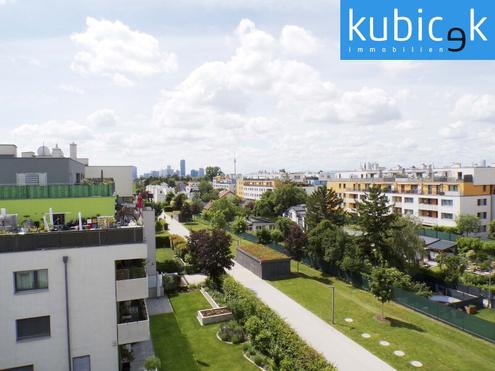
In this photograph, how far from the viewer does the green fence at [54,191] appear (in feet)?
67.7

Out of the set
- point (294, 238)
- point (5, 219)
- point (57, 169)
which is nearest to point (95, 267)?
point (5, 219)

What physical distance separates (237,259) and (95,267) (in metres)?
31.0

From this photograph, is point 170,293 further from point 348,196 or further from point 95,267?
point 348,196

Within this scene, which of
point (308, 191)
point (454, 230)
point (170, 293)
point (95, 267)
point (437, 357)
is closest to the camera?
point (95, 267)

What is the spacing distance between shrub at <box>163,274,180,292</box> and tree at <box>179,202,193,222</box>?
47.2 meters

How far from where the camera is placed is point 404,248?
38.4 meters

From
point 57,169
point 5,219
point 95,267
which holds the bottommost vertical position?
point 95,267

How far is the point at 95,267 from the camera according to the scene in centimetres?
1714

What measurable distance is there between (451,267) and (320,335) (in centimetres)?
1976

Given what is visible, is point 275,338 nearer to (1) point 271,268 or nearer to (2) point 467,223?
(1) point 271,268

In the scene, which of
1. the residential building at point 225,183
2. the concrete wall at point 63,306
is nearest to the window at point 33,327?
the concrete wall at point 63,306

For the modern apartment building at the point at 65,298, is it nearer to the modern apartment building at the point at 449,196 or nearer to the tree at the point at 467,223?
the modern apartment building at the point at 449,196

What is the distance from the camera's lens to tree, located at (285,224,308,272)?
4331 cm

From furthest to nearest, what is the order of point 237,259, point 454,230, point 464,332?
1. point 454,230
2. point 237,259
3. point 464,332
